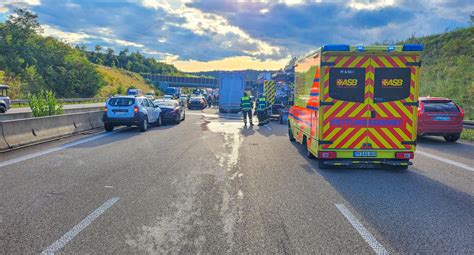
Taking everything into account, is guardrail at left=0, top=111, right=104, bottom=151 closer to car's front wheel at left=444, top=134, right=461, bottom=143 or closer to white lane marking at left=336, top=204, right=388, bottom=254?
white lane marking at left=336, top=204, right=388, bottom=254

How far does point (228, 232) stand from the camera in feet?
15.0

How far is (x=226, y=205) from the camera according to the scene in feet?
18.7

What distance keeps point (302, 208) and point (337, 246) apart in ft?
4.59

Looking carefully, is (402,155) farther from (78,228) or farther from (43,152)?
(43,152)

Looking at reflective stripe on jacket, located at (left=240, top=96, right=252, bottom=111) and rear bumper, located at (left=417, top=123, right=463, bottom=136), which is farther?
reflective stripe on jacket, located at (left=240, top=96, right=252, bottom=111)

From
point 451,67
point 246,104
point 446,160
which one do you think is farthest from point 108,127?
point 451,67

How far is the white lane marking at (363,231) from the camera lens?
414 cm

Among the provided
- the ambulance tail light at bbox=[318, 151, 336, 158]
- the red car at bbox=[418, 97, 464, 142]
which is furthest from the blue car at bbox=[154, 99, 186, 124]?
the ambulance tail light at bbox=[318, 151, 336, 158]

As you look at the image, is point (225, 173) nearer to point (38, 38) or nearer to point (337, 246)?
point (337, 246)

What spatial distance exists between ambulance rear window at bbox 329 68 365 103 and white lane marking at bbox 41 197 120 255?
5.19 metres

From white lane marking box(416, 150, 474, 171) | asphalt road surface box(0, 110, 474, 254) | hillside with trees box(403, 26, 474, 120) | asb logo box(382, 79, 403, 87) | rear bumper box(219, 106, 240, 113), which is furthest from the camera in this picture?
rear bumper box(219, 106, 240, 113)

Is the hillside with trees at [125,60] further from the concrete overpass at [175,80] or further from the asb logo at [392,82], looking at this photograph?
the asb logo at [392,82]

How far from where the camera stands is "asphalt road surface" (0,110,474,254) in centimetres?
426

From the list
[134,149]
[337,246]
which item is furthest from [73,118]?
[337,246]
